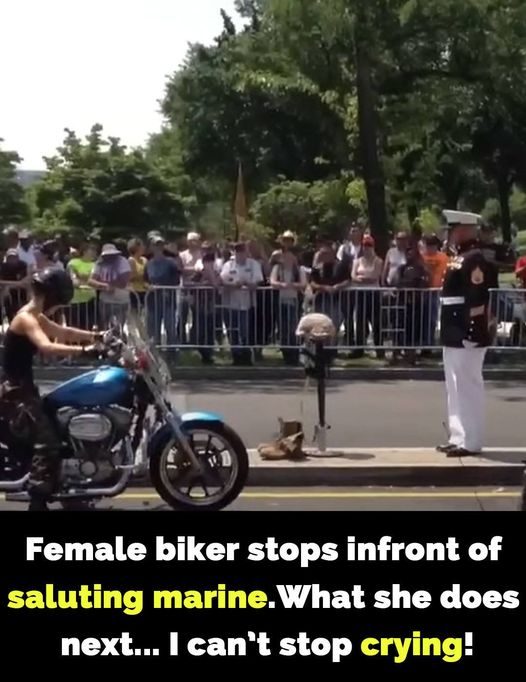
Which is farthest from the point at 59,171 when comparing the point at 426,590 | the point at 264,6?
the point at 426,590

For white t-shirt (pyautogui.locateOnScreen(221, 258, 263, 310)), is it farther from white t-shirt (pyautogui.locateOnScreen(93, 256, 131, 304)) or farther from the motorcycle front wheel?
the motorcycle front wheel

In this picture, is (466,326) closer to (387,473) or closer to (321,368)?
(321,368)

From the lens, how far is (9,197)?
224ft

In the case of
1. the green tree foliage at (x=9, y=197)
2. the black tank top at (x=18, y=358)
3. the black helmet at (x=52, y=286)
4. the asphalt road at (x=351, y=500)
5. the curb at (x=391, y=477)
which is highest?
the green tree foliage at (x=9, y=197)

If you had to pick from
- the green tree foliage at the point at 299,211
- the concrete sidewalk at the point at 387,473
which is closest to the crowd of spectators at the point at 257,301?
the concrete sidewalk at the point at 387,473

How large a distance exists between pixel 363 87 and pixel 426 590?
1640 centimetres

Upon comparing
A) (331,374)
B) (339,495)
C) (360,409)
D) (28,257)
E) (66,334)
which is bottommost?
(339,495)

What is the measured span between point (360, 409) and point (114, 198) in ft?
133

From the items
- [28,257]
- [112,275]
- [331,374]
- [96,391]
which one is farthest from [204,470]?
[28,257]

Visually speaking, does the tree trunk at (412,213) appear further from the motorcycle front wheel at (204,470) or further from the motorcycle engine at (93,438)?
the motorcycle engine at (93,438)

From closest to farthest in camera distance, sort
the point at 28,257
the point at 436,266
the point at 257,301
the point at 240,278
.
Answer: the point at 257,301
the point at 240,278
the point at 436,266
the point at 28,257

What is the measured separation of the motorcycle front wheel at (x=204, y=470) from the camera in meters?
8.62

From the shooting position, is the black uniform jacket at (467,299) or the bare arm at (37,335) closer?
the bare arm at (37,335)

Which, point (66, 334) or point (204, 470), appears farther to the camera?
point (66, 334)
